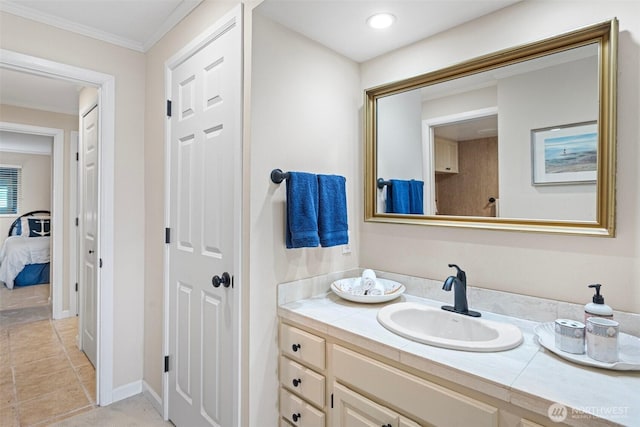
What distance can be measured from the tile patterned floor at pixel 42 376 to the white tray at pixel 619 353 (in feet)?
8.63

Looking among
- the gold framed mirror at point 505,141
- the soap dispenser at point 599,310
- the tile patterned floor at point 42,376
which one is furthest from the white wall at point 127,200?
the soap dispenser at point 599,310

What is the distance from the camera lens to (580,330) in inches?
40.4

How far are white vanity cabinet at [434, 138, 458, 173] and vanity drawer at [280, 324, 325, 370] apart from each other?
1.03 meters

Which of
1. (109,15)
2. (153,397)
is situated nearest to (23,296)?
(153,397)

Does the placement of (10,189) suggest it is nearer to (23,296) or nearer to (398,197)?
(23,296)

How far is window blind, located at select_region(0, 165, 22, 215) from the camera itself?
6.39 meters

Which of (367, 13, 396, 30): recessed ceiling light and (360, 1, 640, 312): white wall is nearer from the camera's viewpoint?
(360, 1, 640, 312): white wall

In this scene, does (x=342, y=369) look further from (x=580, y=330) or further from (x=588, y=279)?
(x=588, y=279)

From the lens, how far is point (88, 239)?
283 cm

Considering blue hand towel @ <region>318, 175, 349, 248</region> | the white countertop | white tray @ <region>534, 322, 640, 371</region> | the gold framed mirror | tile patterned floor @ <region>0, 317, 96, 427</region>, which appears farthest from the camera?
tile patterned floor @ <region>0, 317, 96, 427</region>

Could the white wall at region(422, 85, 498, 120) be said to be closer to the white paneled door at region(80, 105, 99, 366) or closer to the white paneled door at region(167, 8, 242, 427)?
the white paneled door at region(167, 8, 242, 427)

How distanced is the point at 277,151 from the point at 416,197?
785 mm

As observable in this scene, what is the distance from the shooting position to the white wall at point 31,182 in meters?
6.39


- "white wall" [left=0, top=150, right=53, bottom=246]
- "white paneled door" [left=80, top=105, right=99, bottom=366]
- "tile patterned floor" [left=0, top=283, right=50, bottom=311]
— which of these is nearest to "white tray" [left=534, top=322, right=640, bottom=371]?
"white paneled door" [left=80, top=105, right=99, bottom=366]
